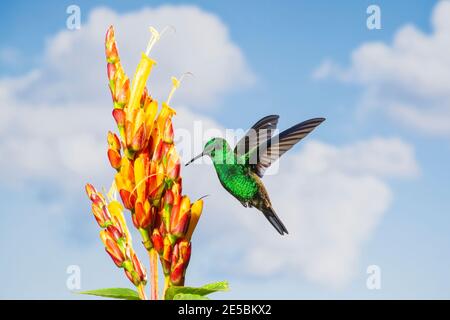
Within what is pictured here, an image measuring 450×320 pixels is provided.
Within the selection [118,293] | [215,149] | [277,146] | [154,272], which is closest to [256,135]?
[277,146]

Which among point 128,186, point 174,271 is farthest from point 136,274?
point 128,186

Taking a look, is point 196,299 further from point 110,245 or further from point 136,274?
point 110,245

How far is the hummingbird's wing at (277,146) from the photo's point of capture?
13.6 feet

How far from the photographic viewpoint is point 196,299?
2826 mm

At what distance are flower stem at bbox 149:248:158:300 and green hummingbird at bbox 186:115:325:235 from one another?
1.15m

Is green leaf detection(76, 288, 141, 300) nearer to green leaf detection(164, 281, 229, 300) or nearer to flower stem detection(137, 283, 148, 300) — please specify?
flower stem detection(137, 283, 148, 300)

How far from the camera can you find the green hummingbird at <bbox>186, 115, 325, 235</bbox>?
13.6 feet

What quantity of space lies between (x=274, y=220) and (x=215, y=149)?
0.84 metres

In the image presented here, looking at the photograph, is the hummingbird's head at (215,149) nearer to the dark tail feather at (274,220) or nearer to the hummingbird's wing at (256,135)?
the hummingbird's wing at (256,135)

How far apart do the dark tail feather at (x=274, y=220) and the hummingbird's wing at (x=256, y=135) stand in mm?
481

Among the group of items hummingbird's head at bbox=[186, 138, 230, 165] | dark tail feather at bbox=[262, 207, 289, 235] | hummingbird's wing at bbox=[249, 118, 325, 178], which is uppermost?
hummingbird's wing at bbox=[249, 118, 325, 178]

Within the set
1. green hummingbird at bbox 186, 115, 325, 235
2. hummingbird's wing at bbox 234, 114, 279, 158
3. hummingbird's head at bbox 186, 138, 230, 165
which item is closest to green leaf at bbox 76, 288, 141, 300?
hummingbird's head at bbox 186, 138, 230, 165

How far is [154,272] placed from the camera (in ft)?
9.57
